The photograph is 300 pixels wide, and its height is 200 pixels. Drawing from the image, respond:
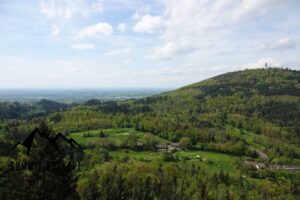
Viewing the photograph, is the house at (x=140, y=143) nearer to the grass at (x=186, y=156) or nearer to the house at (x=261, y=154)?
the grass at (x=186, y=156)

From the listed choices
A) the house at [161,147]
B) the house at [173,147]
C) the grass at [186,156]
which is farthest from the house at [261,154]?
the house at [161,147]

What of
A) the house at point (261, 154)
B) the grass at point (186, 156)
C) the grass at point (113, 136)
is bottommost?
the house at point (261, 154)

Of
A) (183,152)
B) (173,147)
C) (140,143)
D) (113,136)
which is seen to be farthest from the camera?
(113,136)

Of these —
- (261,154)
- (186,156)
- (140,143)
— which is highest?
(140,143)

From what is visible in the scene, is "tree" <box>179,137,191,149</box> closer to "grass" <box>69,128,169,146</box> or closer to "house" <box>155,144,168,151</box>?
"house" <box>155,144,168,151</box>

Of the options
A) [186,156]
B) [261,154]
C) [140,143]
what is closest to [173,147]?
[140,143]

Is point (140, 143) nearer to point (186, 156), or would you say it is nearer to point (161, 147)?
point (161, 147)

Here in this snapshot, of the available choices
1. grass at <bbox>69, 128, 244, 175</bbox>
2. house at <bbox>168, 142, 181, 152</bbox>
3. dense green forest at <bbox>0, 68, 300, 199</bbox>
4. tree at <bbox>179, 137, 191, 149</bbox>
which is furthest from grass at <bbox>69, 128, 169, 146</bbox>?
tree at <bbox>179, 137, 191, 149</bbox>

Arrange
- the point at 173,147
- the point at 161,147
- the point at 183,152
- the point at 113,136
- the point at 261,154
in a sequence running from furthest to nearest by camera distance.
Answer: the point at 113,136 → the point at 261,154 → the point at 173,147 → the point at 161,147 → the point at 183,152

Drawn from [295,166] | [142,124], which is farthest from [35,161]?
[142,124]

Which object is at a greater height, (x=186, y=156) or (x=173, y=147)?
(x=173, y=147)
